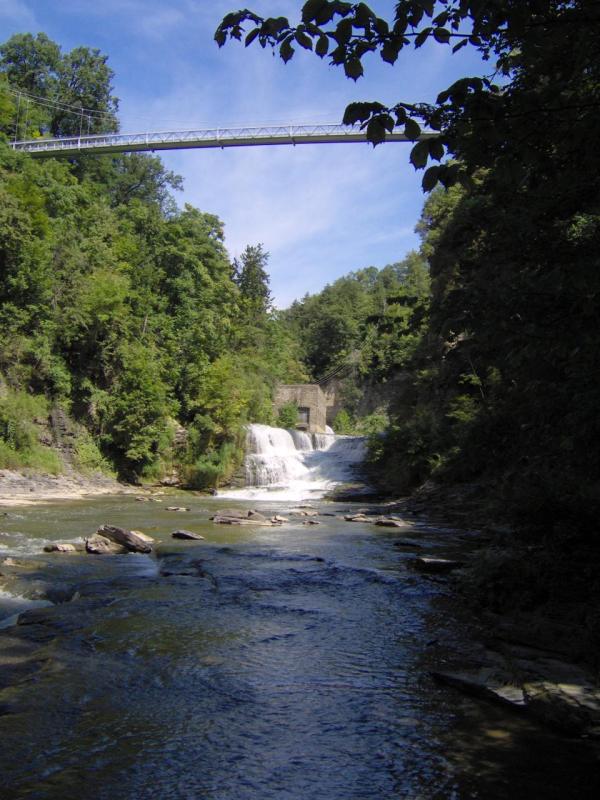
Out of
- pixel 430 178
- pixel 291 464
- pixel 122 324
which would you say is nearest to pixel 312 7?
pixel 430 178

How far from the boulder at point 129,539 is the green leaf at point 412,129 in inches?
344

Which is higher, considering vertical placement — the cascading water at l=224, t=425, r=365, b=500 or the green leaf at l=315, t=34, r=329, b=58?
the green leaf at l=315, t=34, r=329, b=58

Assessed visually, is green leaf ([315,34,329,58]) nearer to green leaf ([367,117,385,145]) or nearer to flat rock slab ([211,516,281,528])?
green leaf ([367,117,385,145])

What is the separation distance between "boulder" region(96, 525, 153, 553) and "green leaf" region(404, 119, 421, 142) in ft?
28.7

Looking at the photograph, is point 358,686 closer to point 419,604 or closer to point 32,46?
point 419,604

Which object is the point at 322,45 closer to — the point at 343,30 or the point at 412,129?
the point at 343,30

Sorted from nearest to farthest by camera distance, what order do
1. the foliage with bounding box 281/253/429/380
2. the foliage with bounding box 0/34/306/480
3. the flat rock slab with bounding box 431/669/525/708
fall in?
the flat rock slab with bounding box 431/669/525/708 < the foliage with bounding box 0/34/306/480 < the foliage with bounding box 281/253/429/380

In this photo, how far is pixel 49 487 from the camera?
2095 centimetres

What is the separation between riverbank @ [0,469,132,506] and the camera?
1814cm

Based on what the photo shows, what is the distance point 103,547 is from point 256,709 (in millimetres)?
6566

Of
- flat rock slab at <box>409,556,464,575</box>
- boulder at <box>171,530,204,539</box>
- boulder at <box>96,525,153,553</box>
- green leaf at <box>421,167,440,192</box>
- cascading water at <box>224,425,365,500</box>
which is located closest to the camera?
green leaf at <box>421,167,440,192</box>

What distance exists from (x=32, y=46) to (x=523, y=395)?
180 ft

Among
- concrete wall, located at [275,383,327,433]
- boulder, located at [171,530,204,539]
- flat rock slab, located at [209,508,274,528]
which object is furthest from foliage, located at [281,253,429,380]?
boulder, located at [171,530,204,539]

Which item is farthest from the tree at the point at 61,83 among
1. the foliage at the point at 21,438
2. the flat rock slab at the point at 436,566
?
the flat rock slab at the point at 436,566
